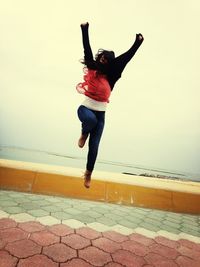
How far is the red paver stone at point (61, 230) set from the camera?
8.59 feet

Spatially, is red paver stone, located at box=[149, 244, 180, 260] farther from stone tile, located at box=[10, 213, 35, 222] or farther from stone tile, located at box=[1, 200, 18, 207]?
stone tile, located at box=[1, 200, 18, 207]

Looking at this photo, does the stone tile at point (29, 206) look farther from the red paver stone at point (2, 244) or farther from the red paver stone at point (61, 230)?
the red paver stone at point (2, 244)

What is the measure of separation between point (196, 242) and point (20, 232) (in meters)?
1.87

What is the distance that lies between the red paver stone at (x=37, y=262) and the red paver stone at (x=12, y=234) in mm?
342

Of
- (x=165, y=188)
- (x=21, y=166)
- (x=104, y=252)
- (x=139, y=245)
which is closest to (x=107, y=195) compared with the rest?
(x=165, y=188)

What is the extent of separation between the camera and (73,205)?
3832mm

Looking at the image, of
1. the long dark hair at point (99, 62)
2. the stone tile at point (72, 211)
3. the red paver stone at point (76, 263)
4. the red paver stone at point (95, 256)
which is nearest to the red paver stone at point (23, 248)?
the red paver stone at point (76, 263)

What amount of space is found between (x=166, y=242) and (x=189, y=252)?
0.26 m

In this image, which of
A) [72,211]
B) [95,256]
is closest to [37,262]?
[95,256]

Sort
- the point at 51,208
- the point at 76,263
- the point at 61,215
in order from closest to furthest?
the point at 76,263 → the point at 61,215 → the point at 51,208

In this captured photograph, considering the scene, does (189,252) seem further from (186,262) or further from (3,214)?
(3,214)

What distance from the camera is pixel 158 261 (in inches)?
93.0

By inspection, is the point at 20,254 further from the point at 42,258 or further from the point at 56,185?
the point at 56,185

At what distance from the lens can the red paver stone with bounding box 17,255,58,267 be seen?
1.91 m
